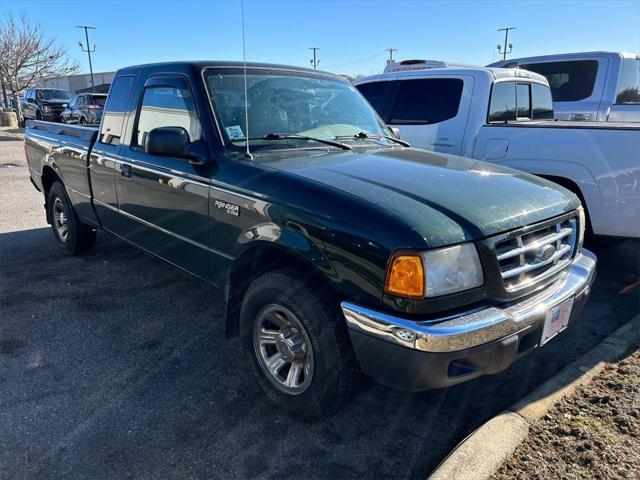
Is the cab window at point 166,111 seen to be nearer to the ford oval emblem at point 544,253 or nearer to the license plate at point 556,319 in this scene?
the ford oval emblem at point 544,253

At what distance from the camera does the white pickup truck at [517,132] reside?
3.98m

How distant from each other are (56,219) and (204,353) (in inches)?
127

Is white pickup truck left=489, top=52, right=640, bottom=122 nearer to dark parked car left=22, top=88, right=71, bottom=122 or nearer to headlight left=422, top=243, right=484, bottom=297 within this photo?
headlight left=422, top=243, right=484, bottom=297

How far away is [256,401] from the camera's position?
288 centimetres

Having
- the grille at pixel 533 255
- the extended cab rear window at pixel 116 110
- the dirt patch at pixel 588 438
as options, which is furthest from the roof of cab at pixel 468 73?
the dirt patch at pixel 588 438

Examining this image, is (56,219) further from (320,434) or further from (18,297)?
(320,434)

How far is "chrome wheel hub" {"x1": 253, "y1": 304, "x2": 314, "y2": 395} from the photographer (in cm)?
257

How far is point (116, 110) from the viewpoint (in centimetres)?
413

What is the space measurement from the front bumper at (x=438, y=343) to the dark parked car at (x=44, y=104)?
25597 mm

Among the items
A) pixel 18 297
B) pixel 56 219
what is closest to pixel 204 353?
pixel 18 297

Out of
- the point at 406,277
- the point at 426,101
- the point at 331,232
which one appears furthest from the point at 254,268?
the point at 426,101

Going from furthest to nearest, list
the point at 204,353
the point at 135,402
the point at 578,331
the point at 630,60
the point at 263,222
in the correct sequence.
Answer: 1. the point at 630,60
2. the point at 578,331
3. the point at 204,353
4. the point at 135,402
5. the point at 263,222

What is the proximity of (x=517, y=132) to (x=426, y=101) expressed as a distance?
134 centimetres

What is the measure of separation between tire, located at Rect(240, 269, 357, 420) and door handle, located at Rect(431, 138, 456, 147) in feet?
10.9
